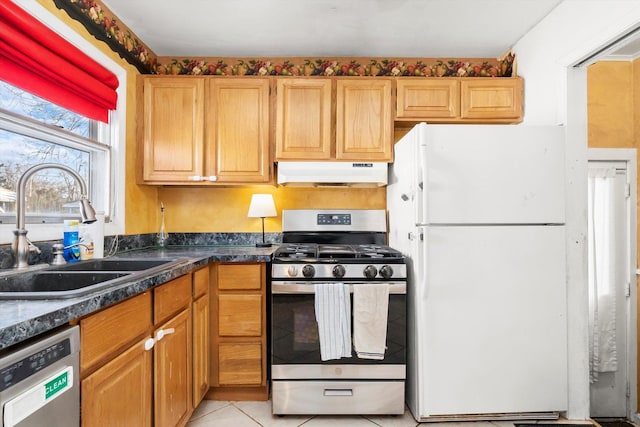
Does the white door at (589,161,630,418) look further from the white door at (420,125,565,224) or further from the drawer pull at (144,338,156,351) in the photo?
the drawer pull at (144,338,156,351)

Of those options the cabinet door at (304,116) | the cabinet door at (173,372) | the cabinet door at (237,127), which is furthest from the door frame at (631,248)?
the cabinet door at (173,372)

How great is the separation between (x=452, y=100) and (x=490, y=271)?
1263 millimetres

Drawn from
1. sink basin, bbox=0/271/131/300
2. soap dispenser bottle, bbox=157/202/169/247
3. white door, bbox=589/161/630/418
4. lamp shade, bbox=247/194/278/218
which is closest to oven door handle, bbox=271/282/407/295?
lamp shade, bbox=247/194/278/218

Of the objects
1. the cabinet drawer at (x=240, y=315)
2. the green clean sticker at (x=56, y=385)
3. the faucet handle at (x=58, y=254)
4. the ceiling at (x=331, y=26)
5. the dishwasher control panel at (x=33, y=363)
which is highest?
the ceiling at (x=331, y=26)

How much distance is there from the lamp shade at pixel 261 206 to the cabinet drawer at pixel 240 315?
66 cm

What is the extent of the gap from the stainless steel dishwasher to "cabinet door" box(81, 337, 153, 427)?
2.8 inches

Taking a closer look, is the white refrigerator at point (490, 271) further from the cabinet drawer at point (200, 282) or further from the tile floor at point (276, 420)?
the cabinet drawer at point (200, 282)

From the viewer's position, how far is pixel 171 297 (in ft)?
5.17

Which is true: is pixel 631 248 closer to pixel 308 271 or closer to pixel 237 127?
pixel 308 271

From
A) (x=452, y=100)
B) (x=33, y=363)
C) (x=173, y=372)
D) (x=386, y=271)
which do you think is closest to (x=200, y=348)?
(x=173, y=372)

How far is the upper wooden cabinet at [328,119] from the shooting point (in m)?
2.46

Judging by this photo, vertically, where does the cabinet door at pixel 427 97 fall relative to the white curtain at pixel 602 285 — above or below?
above

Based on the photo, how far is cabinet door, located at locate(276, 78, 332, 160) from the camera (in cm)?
246

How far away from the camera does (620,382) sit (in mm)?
2562
